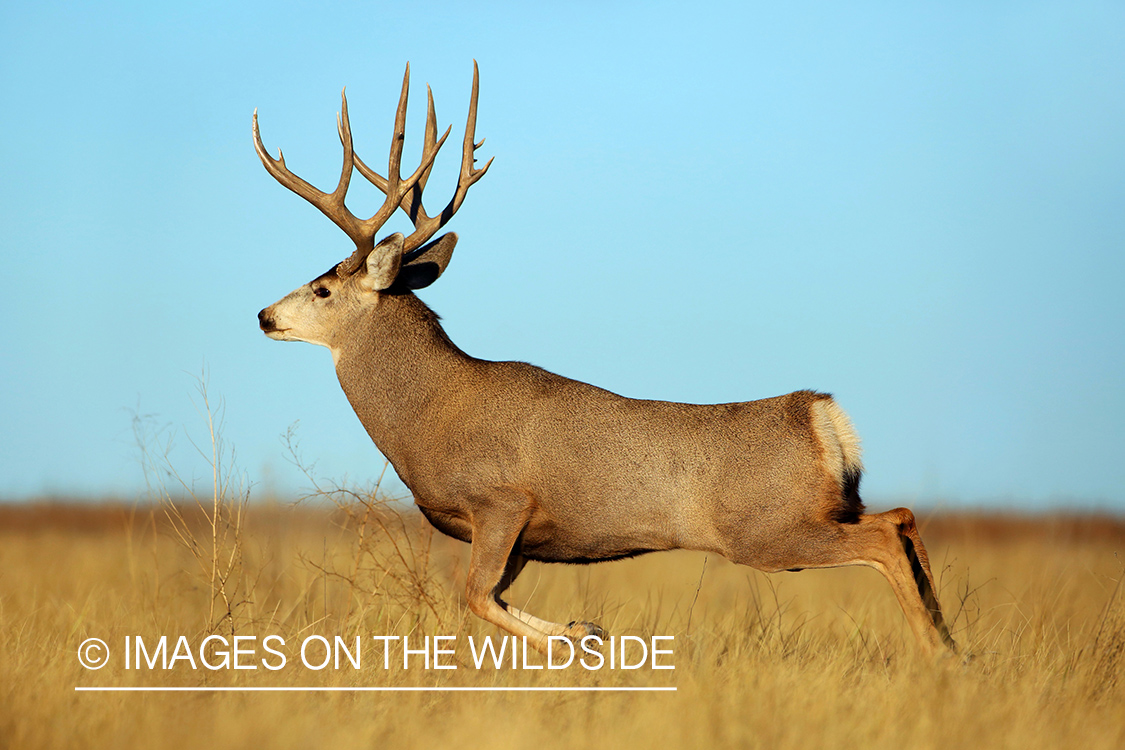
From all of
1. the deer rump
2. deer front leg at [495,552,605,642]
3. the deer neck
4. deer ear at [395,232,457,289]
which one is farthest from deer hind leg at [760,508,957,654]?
deer ear at [395,232,457,289]

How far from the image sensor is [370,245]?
7430 mm

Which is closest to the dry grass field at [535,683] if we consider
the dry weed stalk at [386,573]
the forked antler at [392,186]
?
the dry weed stalk at [386,573]

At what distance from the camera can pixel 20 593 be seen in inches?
370

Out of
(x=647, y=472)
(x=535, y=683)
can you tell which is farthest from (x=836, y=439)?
(x=535, y=683)

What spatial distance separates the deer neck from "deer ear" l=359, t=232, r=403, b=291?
0.18m

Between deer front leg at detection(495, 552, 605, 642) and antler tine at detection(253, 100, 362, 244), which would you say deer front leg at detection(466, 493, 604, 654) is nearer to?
deer front leg at detection(495, 552, 605, 642)

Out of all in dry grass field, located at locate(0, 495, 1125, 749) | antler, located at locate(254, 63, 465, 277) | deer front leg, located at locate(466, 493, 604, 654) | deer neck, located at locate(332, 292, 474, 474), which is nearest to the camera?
dry grass field, located at locate(0, 495, 1125, 749)

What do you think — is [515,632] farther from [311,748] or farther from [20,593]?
[20,593]

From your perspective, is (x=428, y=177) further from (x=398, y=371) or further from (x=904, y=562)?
(x=904, y=562)

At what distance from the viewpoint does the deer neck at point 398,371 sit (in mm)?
7031

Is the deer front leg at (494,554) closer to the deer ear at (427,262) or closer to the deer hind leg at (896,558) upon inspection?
the deer hind leg at (896,558)

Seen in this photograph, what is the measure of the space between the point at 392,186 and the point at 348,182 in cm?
34

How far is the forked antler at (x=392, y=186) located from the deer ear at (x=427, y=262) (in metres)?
0.08

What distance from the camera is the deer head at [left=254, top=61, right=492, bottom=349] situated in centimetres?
736
